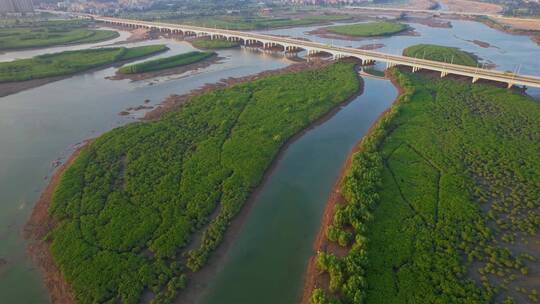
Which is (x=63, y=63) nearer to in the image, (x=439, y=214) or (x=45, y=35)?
(x=45, y=35)

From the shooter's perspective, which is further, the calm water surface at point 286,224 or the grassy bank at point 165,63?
the grassy bank at point 165,63

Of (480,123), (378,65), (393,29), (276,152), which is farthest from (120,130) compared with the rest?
(393,29)

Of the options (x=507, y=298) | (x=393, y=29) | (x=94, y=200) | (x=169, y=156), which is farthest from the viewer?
(x=393, y=29)

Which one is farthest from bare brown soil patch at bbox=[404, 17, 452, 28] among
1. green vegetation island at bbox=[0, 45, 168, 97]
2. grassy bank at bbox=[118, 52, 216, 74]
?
green vegetation island at bbox=[0, 45, 168, 97]

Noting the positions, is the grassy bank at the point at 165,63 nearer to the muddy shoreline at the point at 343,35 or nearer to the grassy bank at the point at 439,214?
the muddy shoreline at the point at 343,35

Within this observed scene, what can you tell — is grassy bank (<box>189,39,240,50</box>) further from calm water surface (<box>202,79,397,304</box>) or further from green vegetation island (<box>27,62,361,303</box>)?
calm water surface (<box>202,79,397,304</box>)

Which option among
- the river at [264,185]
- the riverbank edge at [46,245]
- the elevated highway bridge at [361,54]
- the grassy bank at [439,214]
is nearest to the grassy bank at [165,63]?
the river at [264,185]

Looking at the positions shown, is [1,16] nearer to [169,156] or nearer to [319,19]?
[319,19]
